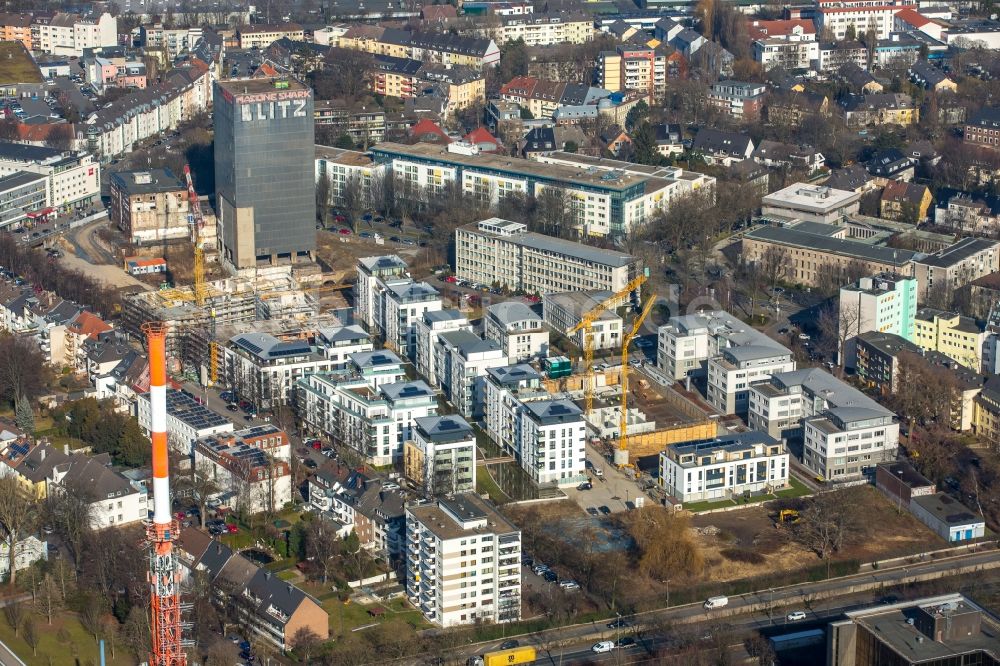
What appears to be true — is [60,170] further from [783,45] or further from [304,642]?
[783,45]

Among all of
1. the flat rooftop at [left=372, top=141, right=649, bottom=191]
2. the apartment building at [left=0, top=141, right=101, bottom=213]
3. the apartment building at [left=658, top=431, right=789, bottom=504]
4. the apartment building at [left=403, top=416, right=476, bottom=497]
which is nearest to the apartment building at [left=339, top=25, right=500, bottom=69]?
the flat rooftop at [left=372, top=141, right=649, bottom=191]

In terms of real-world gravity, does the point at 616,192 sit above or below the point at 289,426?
above

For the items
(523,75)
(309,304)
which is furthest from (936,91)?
(309,304)

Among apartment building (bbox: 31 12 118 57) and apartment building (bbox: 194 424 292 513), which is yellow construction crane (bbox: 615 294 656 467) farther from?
apartment building (bbox: 31 12 118 57)

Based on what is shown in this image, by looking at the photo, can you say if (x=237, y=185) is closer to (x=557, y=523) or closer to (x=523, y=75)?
(x=557, y=523)

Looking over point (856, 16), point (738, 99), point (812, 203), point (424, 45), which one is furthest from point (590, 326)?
point (856, 16)

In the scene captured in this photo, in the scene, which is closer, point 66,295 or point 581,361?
point 581,361
